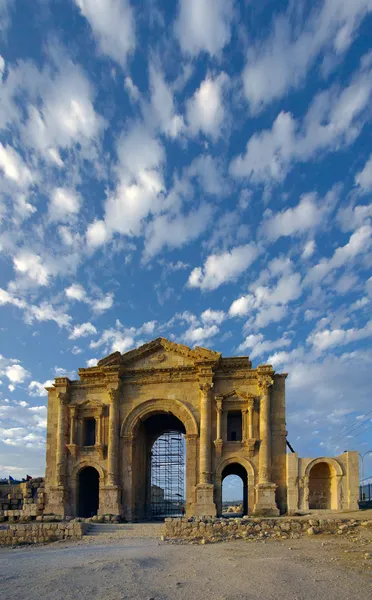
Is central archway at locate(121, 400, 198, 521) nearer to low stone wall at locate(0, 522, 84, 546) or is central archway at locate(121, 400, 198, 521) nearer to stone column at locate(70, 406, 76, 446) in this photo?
stone column at locate(70, 406, 76, 446)

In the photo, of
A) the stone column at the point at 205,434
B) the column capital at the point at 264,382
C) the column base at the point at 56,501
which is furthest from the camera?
the column base at the point at 56,501

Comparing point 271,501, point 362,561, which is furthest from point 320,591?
point 271,501

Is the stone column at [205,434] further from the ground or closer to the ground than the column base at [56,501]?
further from the ground

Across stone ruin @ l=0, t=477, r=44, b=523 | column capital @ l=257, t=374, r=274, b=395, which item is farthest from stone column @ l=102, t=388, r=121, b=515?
column capital @ l=257, t=374, r=274, b=395

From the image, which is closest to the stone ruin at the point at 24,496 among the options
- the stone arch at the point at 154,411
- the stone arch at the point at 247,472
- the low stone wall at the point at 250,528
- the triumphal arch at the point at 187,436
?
the triumphal arch at the point at 187,436

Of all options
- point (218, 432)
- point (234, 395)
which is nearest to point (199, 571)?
point (218, 432)

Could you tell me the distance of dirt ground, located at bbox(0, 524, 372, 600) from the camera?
413 inches

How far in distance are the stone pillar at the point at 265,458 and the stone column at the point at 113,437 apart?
26.0 feet

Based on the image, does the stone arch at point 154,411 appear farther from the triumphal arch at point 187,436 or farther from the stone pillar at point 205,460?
the stone pillar at point 205,460

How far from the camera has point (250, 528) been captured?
65.6ft

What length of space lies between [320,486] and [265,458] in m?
3.48

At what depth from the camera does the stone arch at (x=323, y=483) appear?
993 inches

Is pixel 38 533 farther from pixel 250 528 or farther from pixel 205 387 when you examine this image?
pixel 205 387

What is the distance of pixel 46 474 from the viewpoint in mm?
29500
